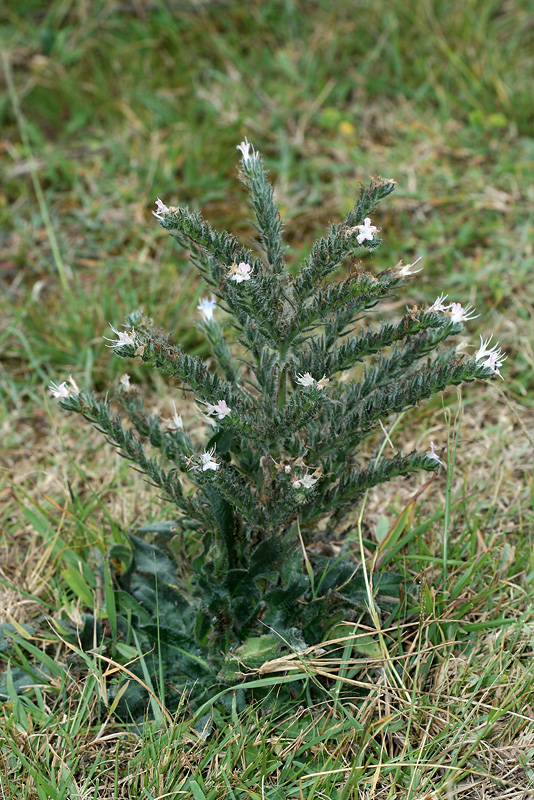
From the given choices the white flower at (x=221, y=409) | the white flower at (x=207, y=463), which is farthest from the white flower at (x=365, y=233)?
the white flower at (x=207, y=463)

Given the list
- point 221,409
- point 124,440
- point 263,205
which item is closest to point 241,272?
point 263,205

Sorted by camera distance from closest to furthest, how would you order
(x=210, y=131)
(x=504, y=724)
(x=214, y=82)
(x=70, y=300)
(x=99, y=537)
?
(x=504, y=724)
(x=99, y=537)
(x=70, y=300)
(x=210, y=131)
(x=214, y=82)

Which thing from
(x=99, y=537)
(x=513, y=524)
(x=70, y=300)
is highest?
(x=70, y=300)

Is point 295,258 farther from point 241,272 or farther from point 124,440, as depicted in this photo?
point 241,272

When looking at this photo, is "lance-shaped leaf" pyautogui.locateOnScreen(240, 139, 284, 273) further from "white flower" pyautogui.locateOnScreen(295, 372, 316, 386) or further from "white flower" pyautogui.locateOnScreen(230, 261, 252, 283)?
"white flower" pyautogui.locateOnScreen(295, 372, 316, 386)

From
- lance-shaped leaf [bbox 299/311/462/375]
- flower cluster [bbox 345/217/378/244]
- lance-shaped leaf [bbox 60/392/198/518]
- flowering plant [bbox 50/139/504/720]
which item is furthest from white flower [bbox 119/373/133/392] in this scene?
flower cluster [bbox 345/217/378/244]

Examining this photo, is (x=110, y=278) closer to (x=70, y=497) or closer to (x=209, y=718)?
(x=70, y=497)

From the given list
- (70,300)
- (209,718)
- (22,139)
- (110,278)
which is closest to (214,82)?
(22,139)
